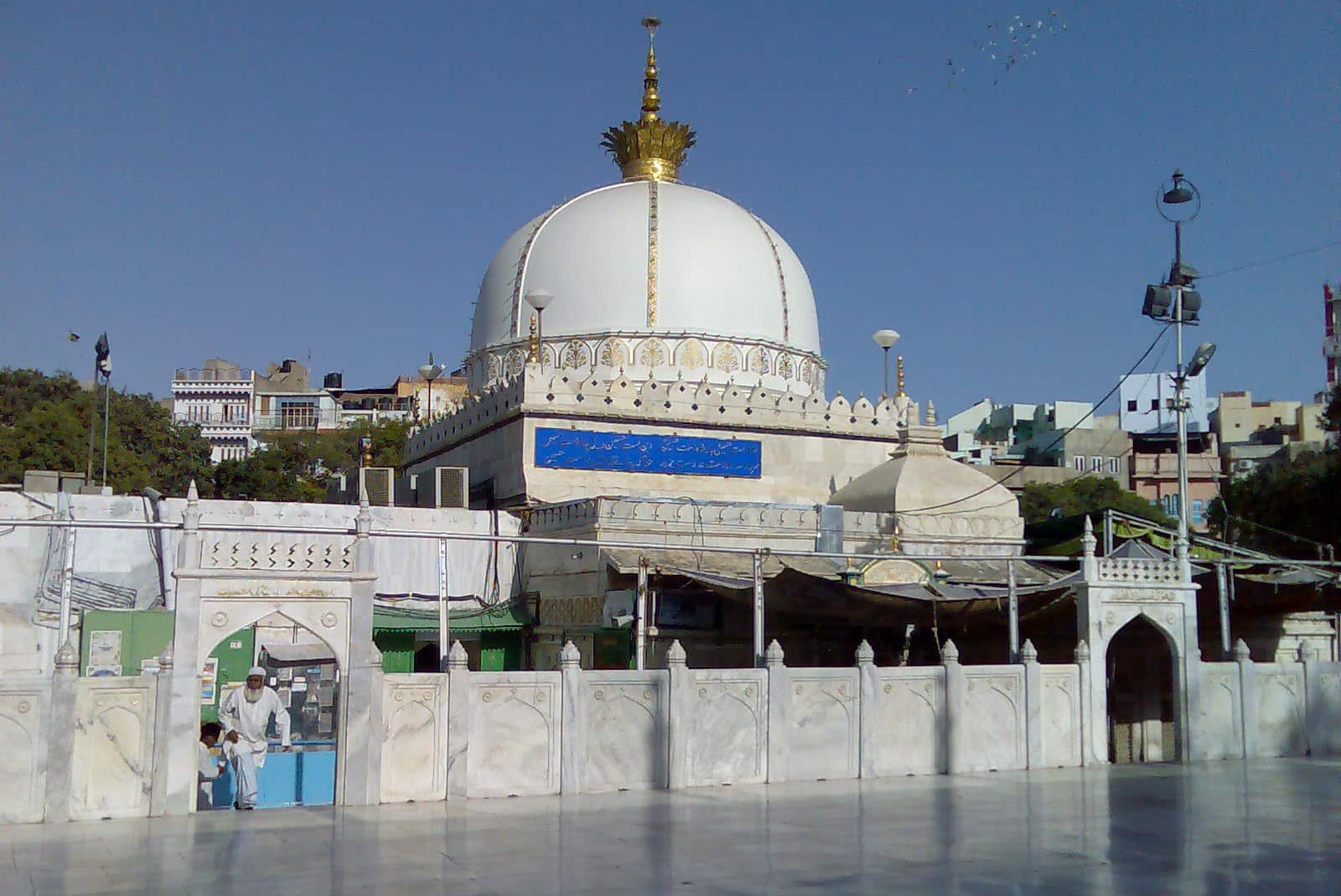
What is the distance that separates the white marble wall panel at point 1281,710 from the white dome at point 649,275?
13.9 metres

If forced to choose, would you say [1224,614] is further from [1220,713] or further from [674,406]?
[674,406]

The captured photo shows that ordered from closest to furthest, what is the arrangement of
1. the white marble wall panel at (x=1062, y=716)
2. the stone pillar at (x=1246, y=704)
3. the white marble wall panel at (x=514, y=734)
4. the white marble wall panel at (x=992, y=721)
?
1. the white marble wall panel at (x=514, y=734)
2. the white marble wall panel at (x=992, y=721)
3. the white marble wall panel at (x=1062, y=716)
4. the stone pillar at (x=1246, y=704)

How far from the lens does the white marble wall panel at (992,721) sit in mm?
17844

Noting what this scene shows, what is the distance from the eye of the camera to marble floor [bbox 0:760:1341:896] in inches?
387

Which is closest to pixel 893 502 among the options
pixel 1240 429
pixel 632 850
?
pixel 632 850

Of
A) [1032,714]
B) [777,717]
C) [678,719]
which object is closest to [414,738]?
[678,719]

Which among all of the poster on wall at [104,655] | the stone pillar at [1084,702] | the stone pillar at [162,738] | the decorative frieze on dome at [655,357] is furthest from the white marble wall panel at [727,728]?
the decorative frieze on dome at [655,357]

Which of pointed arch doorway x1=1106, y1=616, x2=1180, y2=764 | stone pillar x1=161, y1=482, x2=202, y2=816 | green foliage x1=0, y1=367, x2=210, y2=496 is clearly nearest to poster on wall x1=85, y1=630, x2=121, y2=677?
stone pillar x1=161, y1=482, x2=202, y2=816

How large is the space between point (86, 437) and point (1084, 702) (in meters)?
37.7

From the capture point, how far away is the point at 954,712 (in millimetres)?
17656

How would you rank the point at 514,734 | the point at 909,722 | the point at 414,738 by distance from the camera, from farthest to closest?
the point at 909,722
the point at 514,734
the point at 414,738

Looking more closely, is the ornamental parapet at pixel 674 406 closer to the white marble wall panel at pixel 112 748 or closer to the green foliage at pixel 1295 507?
the green foliage at pixel 1295 507

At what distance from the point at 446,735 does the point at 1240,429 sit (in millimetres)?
64251

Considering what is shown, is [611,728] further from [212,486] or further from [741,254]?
[212,486]
